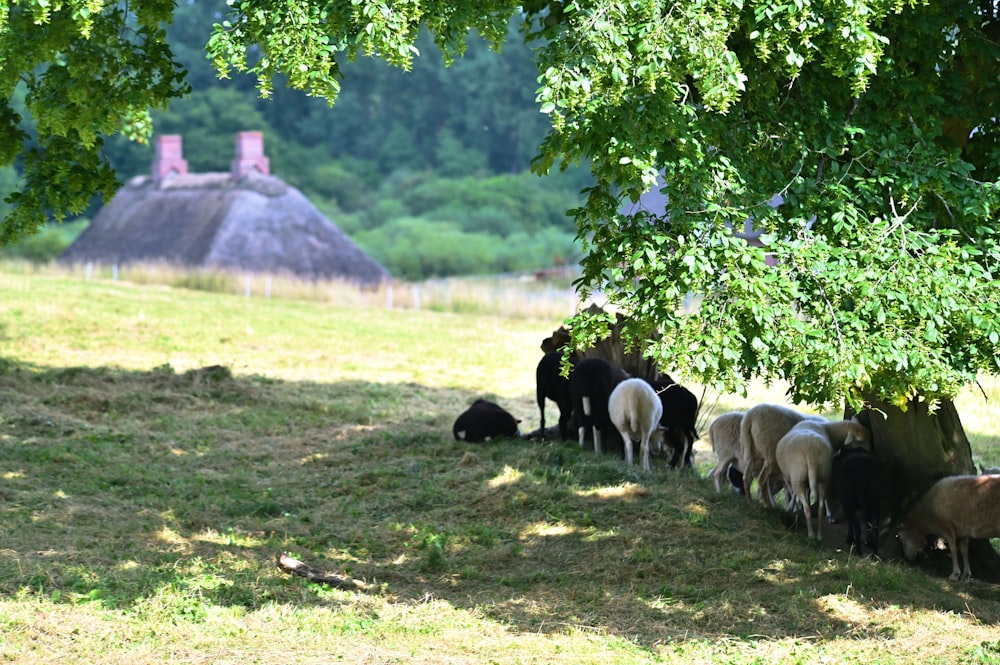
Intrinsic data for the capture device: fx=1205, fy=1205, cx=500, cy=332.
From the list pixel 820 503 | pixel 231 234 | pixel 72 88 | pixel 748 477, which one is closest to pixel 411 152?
pixel 231 234

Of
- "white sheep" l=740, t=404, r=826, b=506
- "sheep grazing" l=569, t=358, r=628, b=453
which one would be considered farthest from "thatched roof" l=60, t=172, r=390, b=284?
"white sheep" l=740, t=404, r=826, b=506

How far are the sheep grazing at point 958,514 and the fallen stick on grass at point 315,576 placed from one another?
4.40m

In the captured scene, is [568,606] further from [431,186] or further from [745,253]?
[431,186]

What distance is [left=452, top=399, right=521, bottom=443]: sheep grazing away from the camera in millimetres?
13312

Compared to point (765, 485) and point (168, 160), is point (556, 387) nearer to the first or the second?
point (765, 485)

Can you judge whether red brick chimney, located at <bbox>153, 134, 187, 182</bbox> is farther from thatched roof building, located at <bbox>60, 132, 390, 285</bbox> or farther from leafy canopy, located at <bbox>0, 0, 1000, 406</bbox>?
leafy canopy, located at <bbox>0, 0, 1000, 406</bbox>

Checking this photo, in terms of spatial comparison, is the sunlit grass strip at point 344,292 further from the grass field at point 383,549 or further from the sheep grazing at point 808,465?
the sheep grazing at point 808,465

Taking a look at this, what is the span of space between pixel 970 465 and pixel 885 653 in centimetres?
302

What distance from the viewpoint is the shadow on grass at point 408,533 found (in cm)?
836

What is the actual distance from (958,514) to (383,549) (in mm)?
4522

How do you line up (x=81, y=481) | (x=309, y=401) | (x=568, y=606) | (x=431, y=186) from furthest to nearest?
(x=431, y=186) < (x=309, y=401) < (x=81, y=481) < (x=568, y=606)

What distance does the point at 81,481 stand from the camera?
1139 cm

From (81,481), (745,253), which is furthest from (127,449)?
(745,253)

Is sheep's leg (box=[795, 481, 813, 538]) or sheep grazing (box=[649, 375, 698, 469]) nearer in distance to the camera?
sheep's leg (box=[795, 481, 813, 538])
